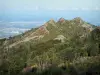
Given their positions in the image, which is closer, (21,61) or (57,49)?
(21,61)

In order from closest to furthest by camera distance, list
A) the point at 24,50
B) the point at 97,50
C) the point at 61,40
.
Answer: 1. the point at 97,50
2. the point at 24,50
3. the point at 61,40

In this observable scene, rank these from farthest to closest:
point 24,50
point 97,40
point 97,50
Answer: point 24,50, point 97,40, point 97,50

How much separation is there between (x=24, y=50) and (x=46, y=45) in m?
15.6

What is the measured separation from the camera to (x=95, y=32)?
5881 inches

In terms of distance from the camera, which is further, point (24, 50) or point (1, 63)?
point (24, 50)

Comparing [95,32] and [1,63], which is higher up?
[95,32]

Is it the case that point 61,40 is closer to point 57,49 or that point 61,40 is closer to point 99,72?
point 57,49

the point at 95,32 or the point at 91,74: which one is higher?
the point at 95,32

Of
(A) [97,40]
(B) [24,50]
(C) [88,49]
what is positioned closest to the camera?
(C) [88,49]

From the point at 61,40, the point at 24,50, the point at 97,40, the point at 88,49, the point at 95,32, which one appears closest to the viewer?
the point at 88,49

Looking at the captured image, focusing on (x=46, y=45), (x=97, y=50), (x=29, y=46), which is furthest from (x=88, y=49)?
(x=29, y=46)

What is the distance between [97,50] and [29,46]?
71919mm

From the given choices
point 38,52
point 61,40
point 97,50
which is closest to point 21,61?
point 38,52

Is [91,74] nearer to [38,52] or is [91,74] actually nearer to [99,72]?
[99,72]
